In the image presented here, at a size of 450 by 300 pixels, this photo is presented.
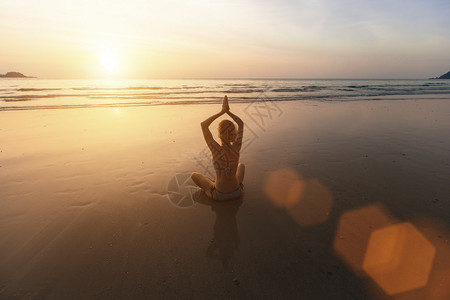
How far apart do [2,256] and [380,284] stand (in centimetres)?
499

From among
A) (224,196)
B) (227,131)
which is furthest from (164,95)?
(227,131)

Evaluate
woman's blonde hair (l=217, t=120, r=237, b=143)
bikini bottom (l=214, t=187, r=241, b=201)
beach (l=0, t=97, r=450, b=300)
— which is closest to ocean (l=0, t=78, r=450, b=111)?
beach (l=0, t=97, r=450, b=300)

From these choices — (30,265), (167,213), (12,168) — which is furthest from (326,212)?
(12,168)

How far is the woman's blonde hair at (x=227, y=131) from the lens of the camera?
418 centimetres

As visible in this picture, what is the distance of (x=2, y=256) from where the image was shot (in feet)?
10.6

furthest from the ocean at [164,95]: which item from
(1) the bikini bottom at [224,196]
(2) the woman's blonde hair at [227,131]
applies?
(2) the woman's blonde hair at [227,131]

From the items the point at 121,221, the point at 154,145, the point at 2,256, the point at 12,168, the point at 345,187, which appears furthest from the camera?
the point at 154,145

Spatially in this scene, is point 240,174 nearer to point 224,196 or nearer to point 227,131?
point 224,196

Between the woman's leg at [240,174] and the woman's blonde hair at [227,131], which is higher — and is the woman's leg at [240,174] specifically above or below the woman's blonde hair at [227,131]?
below

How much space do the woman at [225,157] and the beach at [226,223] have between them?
28cm

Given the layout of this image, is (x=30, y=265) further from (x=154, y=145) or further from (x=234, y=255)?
(x=154, y=145)

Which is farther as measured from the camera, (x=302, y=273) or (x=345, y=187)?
(x=345, y=187)

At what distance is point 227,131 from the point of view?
4.23 m

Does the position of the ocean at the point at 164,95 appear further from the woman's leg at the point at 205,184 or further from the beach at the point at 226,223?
the woman's leg at the point at 205,184
